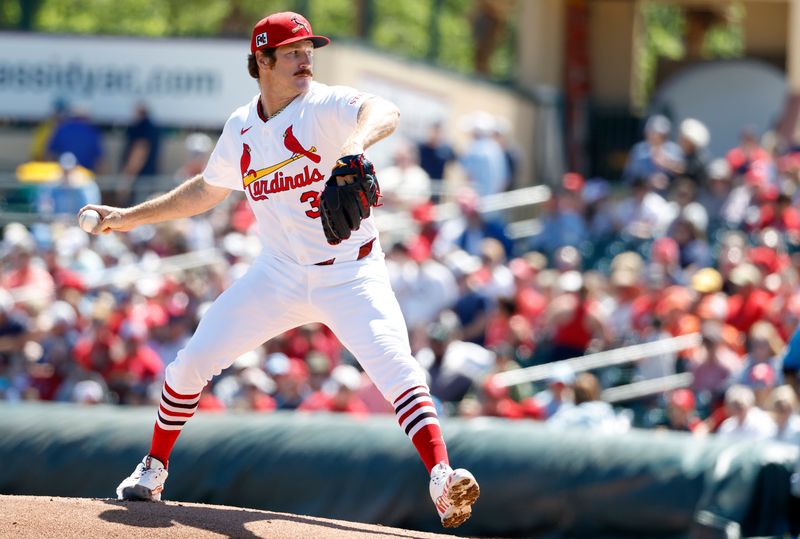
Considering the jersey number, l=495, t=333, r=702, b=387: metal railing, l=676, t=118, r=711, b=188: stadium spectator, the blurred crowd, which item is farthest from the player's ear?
l=676, t=118, r=711, b=188: stadium spectator

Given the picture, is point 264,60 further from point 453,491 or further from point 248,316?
point 453,491

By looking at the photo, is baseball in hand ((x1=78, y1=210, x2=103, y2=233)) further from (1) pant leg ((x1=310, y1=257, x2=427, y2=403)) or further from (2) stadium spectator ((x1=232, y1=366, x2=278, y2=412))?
(2) stadium spectator ((x1=232, y1=366, x2=278, y2=412))

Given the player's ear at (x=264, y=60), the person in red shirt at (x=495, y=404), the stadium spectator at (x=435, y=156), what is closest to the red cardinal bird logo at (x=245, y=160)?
the player's ear at (x=264, y=60)

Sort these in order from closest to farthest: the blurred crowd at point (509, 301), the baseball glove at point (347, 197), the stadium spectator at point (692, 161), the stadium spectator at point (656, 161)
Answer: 1. the baseball glove at point (347, 197)
2. the blurred crowd at point (509, 301)
3. the stadium spectator at point (692, 161)
4. the stadium spectator at point (656, 161)

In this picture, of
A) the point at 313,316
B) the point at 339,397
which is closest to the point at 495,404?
the point at 339,397

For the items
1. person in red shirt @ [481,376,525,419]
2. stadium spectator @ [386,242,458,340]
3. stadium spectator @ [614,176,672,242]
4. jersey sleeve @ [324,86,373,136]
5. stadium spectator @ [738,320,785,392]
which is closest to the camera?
jersey sleeve @ [324,86,373,136]

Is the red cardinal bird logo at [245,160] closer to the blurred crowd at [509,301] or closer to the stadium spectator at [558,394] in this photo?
the blurred crowd at [509,301]

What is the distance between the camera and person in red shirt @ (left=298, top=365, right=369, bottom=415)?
10.1m

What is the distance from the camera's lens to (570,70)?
21078 mm

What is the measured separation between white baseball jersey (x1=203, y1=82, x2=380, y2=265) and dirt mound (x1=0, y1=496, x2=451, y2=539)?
112cm

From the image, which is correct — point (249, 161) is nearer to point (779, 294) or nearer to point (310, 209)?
point (310, 209)

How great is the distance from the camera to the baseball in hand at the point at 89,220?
601 centimetres

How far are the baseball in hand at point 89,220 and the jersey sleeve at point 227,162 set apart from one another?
490 mm

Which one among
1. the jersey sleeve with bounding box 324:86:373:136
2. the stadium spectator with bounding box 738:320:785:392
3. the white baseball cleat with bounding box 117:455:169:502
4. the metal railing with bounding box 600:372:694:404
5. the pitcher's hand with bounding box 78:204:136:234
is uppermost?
the jersey sleeve with bounding box 324:86:373:136
